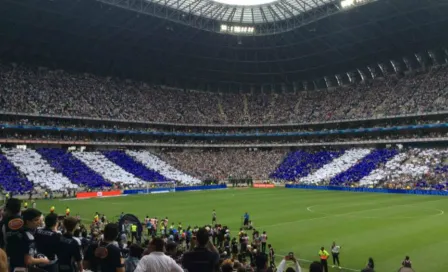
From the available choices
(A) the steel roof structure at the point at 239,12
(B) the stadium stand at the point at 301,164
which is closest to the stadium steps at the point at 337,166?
(B) the stadium stand at the point at 301,164

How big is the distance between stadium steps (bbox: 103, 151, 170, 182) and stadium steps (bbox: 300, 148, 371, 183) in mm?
27612

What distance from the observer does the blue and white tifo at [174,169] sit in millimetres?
63125

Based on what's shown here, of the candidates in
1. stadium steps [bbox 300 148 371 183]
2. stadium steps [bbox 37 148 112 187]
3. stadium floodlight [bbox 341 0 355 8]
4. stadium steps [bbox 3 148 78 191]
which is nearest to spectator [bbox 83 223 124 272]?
stadium steps [bbox 3 148 78 191]

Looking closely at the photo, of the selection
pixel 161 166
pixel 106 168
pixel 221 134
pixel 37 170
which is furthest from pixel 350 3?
pixel 37 170

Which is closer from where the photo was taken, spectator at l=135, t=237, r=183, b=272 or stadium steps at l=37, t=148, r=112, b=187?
spectator at l=135, t=237, r=183, b=272

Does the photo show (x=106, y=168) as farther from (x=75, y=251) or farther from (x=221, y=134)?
(x=75, y=251)

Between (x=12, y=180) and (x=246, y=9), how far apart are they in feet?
173

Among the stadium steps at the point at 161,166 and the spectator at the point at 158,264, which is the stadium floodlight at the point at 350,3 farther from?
the spectator at the point at 158,264

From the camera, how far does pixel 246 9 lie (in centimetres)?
8469

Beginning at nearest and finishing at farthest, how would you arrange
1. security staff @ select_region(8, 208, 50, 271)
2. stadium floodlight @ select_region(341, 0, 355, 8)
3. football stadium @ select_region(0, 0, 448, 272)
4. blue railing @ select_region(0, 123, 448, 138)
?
security staff @ select_region(8, 208, 50, 271)
football stadium @ select_region(0, 0, 448, 272)
stadium floodlight @ select_region(341, 0, 355, 8)
blue railing @ select_region(0, 123, 448, 138)

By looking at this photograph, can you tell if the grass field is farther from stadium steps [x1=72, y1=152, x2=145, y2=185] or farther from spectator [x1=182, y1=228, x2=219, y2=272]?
spectator [x1=182, y1=228, x2=219, y2=272]

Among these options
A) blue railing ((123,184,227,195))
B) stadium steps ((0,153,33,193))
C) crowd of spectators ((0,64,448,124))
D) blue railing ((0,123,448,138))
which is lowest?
blue railing ((123,184,227,195))

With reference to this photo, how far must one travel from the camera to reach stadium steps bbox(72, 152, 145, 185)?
71850 millimetres

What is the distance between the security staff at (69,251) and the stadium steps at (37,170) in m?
58.0
